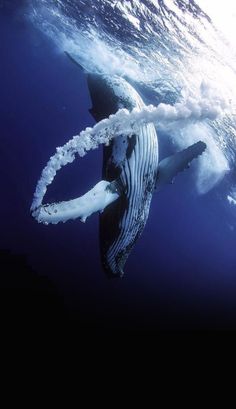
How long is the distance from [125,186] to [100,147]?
98.6ft

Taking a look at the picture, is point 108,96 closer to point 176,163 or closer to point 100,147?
point 176,163

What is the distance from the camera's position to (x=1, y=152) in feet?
122

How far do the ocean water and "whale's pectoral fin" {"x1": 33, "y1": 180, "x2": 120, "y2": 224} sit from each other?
1.08m

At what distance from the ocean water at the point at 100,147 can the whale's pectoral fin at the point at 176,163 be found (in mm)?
664

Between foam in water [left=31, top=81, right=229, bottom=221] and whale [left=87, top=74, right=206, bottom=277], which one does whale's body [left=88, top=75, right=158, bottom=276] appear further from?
foam in water [left=31, top=81, right=229, bottom=221]

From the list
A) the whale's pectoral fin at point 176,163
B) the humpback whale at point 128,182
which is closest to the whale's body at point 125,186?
the humpback whale at point 128,182

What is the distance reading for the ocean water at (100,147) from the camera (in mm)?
11953

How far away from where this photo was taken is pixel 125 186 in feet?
14.4

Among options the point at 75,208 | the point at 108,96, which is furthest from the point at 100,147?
the point at 75,208

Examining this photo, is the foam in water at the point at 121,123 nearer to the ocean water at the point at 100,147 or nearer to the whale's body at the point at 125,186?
the ocean water at the point at 100,147

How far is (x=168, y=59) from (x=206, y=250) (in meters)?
69.5

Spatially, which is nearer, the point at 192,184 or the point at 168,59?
the point at 168,59

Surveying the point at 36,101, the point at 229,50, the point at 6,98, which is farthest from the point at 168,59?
the point at 6,98

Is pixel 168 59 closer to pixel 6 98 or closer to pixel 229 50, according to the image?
pixel 229 50
